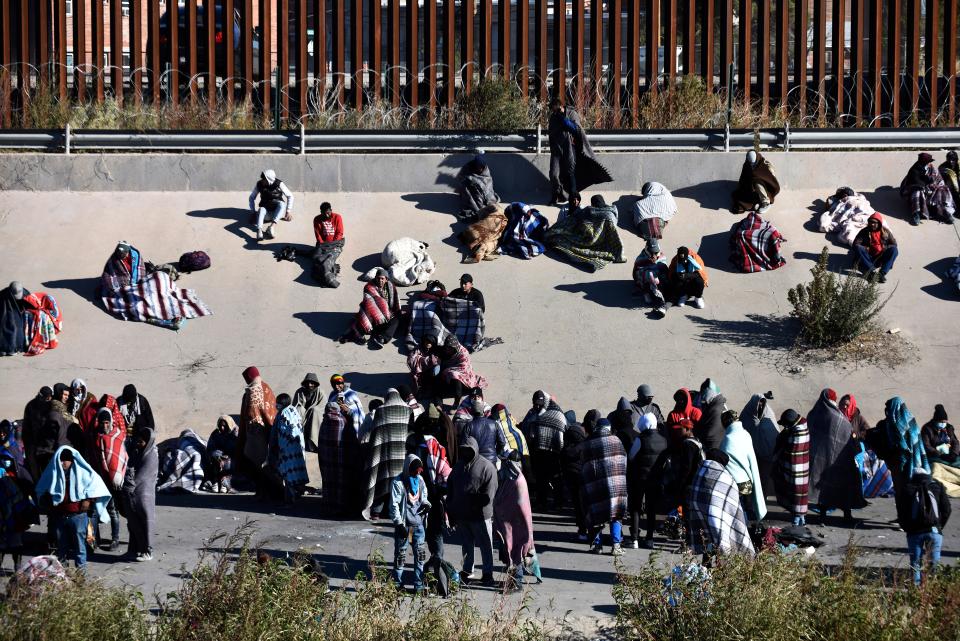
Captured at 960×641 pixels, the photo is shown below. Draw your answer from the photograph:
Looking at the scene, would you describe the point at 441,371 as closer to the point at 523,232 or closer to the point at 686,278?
the point at 523,232

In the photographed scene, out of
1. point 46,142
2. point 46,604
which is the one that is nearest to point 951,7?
point 46,142

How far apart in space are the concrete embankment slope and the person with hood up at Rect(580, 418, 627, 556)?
4579mm

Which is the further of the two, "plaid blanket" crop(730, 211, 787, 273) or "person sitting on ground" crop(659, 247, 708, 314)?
"plaid blanket" crop(730, 211, 787, 273)

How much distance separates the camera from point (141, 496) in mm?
11812

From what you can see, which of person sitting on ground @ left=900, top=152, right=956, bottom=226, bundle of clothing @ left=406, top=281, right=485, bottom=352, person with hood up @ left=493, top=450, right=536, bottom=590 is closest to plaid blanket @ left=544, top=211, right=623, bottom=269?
bundle of clothing @ left=406, top=281, right=485, bottom=352

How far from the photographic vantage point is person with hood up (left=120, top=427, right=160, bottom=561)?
11797 millimetres

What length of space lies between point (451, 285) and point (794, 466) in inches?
277

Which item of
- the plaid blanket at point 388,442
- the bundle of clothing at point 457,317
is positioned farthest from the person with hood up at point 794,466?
the bundle of clothing at point 457,317

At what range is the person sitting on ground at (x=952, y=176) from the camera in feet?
65.2

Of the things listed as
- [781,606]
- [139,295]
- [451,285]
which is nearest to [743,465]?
[781,606]

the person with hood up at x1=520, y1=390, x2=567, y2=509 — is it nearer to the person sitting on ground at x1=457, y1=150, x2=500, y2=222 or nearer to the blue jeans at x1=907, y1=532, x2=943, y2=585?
the blue jeans at x1=907, y1=532, x2=943, y2=585

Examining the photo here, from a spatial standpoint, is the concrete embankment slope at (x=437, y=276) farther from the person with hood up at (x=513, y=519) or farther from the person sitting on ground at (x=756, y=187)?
the person with hood up at (x=513, y=519)

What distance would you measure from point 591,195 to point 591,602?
1062 cm

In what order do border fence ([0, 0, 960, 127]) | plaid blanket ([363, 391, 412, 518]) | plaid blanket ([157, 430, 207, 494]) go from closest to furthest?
plaid blanket ([363, 391, 412, 518])
plaid blanket ([157, 430, 207, 494])
border fence ([0, 0, 960, 127])
